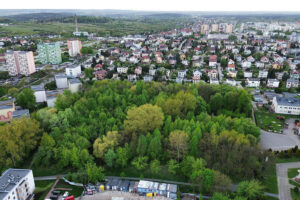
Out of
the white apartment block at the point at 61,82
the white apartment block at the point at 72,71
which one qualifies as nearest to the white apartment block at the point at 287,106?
the white apartment block at the point at 61,82

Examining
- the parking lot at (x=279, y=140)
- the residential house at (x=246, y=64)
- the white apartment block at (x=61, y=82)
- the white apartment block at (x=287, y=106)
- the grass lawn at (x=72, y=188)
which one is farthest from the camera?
the residential house at (x=246, y=64)

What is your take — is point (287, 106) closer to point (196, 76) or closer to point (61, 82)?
point (196, 76)

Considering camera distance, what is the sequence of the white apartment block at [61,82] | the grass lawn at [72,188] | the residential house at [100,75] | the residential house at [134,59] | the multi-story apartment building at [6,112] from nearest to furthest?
the grass lawn at [72,188] → the multi-story apartment building at [6,112] → the white apartment block at [61,82] → the residential house at [100,75] → the residential house at [134,59]

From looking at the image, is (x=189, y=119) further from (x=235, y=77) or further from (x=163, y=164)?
(x=235, y=77)

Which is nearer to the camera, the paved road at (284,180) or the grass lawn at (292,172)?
the paved road at (284,180)

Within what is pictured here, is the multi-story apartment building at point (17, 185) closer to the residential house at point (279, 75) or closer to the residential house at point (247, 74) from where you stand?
→ the residential house at point (247, 74)

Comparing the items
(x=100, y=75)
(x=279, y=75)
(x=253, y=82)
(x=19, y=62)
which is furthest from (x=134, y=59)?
(x=279, y=75)

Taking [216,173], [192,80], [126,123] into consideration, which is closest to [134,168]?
[126,123]
